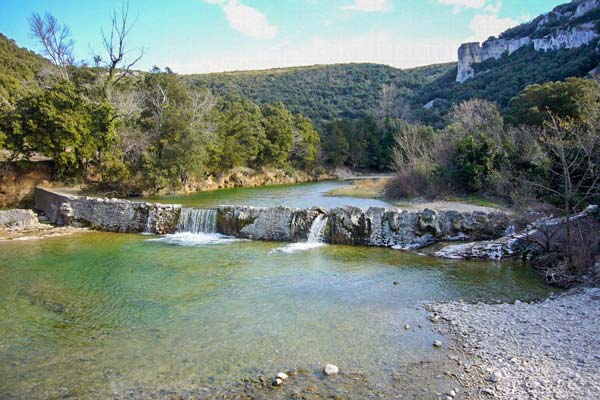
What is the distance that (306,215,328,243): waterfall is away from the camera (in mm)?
15273

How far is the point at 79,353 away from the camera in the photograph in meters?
6.89

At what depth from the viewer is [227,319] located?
8281mm

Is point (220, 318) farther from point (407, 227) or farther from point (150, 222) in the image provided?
point (150, 222)

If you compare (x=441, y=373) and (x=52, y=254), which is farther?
(x=52, y=254)

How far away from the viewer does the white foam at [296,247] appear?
13.9m

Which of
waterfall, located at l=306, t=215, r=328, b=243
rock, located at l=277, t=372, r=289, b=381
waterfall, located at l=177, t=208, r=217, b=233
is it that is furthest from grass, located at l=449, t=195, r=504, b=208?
rock, located at l=277, t=372, r=289, b=381

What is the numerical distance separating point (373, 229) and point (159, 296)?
7.71 m

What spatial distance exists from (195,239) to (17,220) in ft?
25.4

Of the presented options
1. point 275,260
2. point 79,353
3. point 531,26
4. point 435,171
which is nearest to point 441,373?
point 79,353

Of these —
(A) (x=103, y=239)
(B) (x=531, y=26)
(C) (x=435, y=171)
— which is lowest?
(A) (x=103, y=239)

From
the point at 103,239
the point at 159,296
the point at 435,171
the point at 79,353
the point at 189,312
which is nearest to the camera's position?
the point at 79,353

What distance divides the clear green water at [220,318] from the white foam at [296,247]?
1.81ft

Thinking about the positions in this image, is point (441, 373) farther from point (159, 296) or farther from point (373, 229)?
point (373, 229)

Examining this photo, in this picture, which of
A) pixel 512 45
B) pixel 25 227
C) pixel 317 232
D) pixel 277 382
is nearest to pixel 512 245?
pixel 317 232
